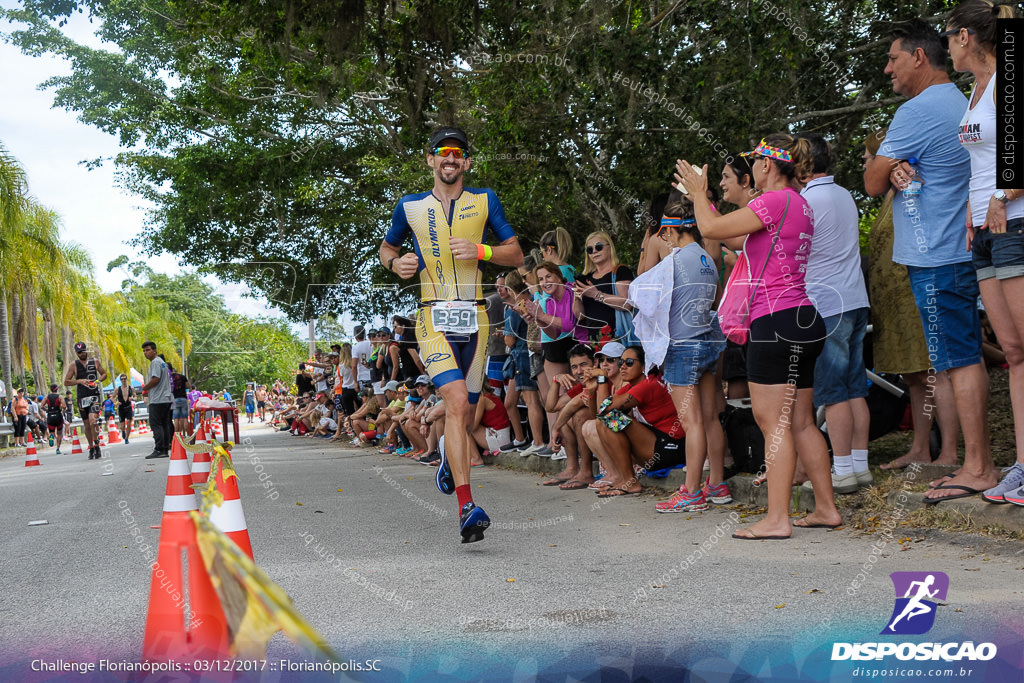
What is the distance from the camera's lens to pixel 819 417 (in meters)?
7.23

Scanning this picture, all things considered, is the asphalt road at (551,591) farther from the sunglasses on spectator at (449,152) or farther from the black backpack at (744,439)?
the sunglasses on spectator at (449,152)

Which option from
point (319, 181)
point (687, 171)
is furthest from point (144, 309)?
point (687, 171)

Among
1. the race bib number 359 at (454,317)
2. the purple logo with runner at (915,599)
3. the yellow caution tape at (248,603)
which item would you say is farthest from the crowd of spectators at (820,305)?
the yellow caution tape at (248,603)

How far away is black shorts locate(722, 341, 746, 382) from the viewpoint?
24.1 ft

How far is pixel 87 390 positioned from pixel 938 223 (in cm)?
1745

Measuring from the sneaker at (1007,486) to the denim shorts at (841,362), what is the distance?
128cm

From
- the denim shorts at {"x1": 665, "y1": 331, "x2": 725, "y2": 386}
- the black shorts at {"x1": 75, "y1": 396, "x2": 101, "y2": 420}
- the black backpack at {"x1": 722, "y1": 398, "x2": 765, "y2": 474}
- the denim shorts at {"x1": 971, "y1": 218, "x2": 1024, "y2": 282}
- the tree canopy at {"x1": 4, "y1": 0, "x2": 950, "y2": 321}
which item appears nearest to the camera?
the denim shorts at {"x1": 971, "y1": 218, "x2": 1024, "y2": 282}

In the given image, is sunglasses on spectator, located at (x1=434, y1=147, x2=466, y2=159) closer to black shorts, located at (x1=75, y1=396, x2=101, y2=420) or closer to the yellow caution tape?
the yellow caution tape

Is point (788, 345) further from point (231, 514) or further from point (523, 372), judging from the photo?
point (523, 372)

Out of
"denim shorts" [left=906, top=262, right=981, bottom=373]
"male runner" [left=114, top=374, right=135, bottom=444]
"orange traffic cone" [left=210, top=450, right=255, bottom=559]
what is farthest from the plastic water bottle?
"male runner" [left=114, top=374, right=135, bottom=444]

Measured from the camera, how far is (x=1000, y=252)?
4.89 meters

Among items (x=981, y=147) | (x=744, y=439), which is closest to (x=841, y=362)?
(x=744, y=439)

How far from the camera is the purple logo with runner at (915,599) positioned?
3455 mm

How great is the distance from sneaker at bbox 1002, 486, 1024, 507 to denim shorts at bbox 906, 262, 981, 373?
0.83m
